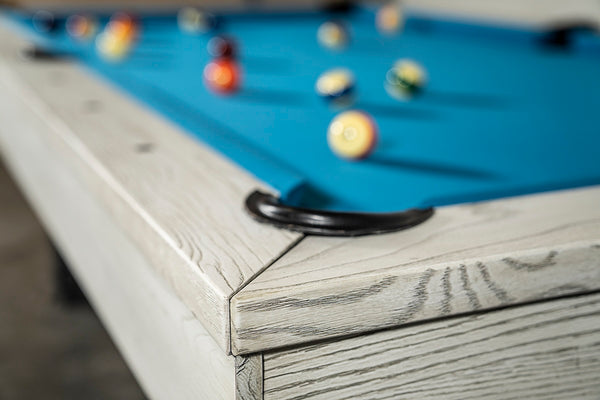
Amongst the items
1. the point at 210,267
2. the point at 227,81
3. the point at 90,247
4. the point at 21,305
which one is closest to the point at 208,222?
the point at 210,267

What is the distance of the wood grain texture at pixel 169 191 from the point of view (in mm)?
582

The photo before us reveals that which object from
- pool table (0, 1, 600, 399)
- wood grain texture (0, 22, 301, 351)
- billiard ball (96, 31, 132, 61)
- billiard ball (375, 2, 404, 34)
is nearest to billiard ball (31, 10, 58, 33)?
billiard ball (96, 31, 132, 61)

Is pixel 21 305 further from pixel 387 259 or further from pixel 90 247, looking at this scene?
pixel 387 259

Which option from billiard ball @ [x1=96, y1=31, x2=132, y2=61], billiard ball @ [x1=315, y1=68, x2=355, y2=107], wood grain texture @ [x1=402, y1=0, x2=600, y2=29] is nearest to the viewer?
billiard ball @ [x1=315, y1=68, x2=355, y2=107]

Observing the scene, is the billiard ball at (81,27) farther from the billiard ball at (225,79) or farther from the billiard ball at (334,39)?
the billiard ball at (225,79)

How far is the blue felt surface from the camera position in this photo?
0.82 m

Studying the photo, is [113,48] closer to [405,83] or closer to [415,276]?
[405,83]

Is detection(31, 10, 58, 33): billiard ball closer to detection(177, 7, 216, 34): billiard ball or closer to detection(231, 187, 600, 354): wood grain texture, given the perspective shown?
detection(177, 7, 216, 34): billiard ball

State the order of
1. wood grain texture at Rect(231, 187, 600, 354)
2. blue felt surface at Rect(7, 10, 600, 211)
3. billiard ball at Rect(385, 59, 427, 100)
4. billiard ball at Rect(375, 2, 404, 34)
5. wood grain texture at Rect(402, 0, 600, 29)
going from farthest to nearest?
wood grain texture at Rect(402, 0, 600, 29)
billiard ball at Rect(375, 2, 404, 34)
billiard ball at Rect(385, 59, 427, 100)
blue felt surface at Rect(7, 10, 600, 211)
wood grain texture at Rect(231, 187, 600, 354)

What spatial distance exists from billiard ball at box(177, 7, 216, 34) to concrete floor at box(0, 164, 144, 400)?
0.82m

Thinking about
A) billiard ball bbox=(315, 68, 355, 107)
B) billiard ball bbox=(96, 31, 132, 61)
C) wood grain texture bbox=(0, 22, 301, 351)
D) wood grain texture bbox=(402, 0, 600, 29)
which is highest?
wood grain texture bbox=(402, 0, 600, 29)

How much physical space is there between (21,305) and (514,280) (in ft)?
5.86

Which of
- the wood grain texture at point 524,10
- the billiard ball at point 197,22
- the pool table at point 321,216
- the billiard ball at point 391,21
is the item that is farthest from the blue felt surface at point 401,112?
the wood grain texture at point 524,10

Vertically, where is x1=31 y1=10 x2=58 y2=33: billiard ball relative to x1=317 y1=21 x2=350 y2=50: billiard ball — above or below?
below
